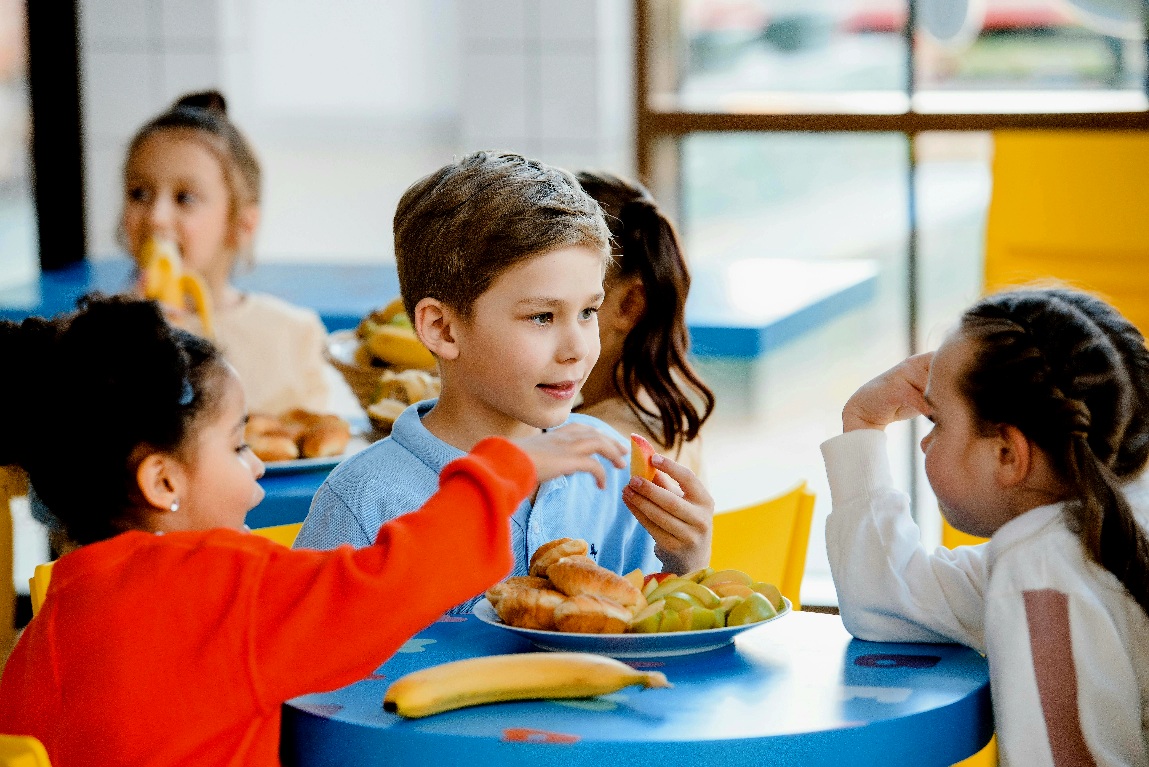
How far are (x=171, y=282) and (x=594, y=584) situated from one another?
6.62 feet

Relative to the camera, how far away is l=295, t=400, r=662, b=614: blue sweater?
1.78 meters

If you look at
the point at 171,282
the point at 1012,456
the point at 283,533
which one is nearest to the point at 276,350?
the point at 171,282

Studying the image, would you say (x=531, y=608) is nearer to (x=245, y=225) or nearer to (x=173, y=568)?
(x=173, y=568)

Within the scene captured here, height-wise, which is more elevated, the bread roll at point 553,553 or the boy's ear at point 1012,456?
the boy's ear at point 1012,456

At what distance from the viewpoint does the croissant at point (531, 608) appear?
1490 millimetres

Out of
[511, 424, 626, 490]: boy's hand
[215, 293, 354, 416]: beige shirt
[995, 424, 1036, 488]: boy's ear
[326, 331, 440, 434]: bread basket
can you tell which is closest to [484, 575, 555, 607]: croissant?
[511, 424, 626, 490]: boy's hand

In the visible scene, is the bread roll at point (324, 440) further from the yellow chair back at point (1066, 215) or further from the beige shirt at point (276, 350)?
the yellow chair back at point (1066, 215)

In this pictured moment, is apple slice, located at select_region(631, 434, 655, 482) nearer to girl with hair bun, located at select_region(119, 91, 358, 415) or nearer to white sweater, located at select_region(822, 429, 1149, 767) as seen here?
white sweater, located at select_region(822, 429, 1149, 767)

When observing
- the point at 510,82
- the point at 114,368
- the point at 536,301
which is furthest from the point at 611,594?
the point at 510,82

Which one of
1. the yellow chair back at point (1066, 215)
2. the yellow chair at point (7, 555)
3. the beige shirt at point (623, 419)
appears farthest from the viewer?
the yellow chair back at point (1066, 215)

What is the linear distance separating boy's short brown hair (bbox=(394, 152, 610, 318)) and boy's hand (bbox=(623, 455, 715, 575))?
286 millimetres

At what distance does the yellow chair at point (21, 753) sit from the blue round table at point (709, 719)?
0.24 metres

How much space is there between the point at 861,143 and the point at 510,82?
1165 mm

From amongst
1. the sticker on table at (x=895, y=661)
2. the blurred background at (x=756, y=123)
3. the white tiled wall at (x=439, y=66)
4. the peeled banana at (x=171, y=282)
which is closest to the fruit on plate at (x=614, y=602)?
the sticker on table at (x=895, y=661)
